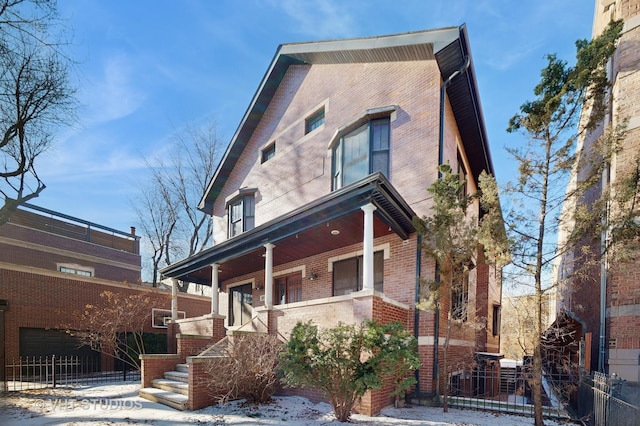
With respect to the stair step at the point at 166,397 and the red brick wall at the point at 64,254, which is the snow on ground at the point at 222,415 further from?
the red brick wall at the point at 64,254

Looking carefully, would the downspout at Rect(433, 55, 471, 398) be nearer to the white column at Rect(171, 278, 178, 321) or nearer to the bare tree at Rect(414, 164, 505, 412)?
the bare tree at Rect(414, 164, 505, 412)

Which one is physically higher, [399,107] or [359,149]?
[399,107]

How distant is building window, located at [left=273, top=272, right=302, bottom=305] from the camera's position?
12341mm

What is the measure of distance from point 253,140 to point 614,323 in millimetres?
13701

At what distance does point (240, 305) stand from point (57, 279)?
7709 millimetres

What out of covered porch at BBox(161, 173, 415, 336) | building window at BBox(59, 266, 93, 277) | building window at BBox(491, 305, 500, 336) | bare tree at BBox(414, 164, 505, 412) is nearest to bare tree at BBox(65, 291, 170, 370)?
covered porch at BBox(161, 173, 415, 336)

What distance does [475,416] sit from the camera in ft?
23.5

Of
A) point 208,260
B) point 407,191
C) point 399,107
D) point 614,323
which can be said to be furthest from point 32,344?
point 614,323

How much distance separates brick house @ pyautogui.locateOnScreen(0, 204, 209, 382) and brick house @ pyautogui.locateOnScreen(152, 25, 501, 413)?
4696mm

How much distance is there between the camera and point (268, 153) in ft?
50.1

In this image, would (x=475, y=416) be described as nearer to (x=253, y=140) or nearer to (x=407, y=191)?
(x=407, y=191)

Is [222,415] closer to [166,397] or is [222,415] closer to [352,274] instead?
[166,397]

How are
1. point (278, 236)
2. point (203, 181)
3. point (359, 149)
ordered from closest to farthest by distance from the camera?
point (278, 236) < point (359, 149) < point (203, 181)

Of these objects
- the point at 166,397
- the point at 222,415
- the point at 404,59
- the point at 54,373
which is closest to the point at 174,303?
the point at 54,373
